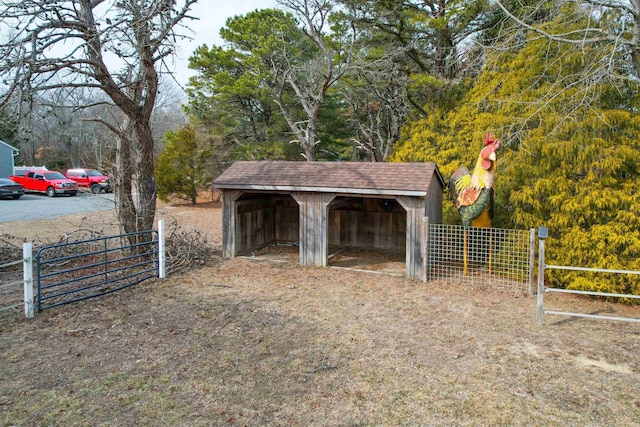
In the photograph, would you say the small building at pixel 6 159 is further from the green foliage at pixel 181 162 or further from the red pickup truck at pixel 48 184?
the green foliage at pixel 181 162

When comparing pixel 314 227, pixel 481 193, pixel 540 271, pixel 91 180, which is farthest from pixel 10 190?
pixel 540 271

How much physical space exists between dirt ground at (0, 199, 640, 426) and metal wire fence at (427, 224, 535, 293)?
522mm

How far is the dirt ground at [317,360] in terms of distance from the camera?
4074 mm

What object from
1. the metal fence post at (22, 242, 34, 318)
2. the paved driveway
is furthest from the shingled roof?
the paved driveway

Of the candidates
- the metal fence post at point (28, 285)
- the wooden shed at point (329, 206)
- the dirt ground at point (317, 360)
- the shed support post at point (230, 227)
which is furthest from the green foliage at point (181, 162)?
the metal fence post at point (28, 285)

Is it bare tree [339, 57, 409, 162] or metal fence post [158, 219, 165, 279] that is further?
bare tree [339, 57, 409, 162]

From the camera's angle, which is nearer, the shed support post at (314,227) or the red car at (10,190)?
the shed support post at (314,227)

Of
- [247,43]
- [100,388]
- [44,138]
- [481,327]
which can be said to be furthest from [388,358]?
[44,138]

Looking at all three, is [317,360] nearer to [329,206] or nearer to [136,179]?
[329,206]

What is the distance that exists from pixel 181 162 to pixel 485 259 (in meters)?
17.6

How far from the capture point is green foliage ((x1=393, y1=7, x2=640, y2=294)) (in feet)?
24.7

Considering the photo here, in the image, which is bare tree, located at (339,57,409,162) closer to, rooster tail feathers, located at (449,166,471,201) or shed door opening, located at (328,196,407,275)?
shed door opening, located at (328,196,407,275)

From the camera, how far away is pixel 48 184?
26.4 metres

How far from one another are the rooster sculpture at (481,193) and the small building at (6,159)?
106 feet
